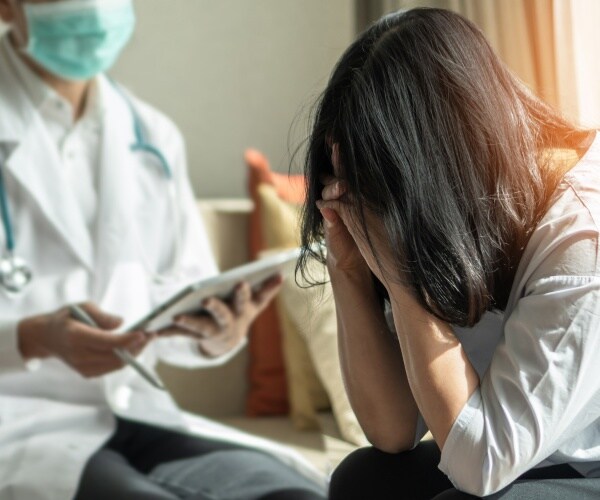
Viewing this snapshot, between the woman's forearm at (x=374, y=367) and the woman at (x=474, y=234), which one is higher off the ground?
the woman at (x=474, y=234)

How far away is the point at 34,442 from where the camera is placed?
1.14m

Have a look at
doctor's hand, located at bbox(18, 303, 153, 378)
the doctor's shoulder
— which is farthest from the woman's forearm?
the doctor's shoulder

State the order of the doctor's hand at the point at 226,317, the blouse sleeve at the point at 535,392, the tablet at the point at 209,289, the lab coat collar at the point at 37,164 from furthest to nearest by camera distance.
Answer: the lab coat collar at the point at 37,164 < the doctor's hand at the point at 226,317 < the tablet at the point at 209,289 < the blouse sleeve at the point at 535,392

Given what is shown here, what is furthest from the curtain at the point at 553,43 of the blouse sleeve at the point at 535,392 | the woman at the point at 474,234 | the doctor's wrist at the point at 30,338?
the doctor's wrist at the point at 30,338

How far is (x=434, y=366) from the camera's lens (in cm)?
69

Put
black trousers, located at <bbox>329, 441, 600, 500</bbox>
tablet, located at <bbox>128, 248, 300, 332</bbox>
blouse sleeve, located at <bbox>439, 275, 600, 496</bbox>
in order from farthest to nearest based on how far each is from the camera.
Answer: tablet, located at <bbox>128, 248, 300, 332</bbox>, black trousers, located at <bbox>329, 441, 600, 500</bbox>, blouse sleeve, located at <bbox>439, 275, 600, 496</bbox>

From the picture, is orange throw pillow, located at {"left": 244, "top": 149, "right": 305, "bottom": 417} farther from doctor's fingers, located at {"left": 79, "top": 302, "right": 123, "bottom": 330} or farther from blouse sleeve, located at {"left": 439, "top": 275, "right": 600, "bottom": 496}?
blouse sleeve, located at {"left": 439, "top": 275, "right": 600, "bottom": 496}

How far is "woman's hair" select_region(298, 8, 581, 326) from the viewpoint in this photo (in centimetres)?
69

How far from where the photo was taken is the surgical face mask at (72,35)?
1.30m

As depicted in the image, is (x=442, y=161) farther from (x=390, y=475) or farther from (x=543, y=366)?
(x=390, y=475)

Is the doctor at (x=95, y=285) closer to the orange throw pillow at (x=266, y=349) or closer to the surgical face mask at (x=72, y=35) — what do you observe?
the surgical face mask at (x=72, y=35)

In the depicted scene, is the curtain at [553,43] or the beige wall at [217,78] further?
the beige wall at [217,78]

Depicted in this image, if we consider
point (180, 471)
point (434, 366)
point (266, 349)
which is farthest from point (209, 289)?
point (266, 349)

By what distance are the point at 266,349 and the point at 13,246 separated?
56 centimetres
